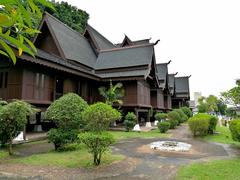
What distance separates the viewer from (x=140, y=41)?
3306 cm

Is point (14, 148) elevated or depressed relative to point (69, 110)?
depressed

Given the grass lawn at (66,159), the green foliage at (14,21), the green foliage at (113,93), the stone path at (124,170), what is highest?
the green foliage at (113,93)

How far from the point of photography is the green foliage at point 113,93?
718 inches

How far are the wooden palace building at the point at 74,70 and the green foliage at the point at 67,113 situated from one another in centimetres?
409

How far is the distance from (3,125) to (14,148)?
181 centimetres

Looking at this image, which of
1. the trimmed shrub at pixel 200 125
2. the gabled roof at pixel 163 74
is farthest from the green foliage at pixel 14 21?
the gabled roof at pixel 163 74

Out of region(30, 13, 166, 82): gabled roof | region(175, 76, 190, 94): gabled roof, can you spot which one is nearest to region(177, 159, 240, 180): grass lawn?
region(30, 13, 166, 82): gabled roof

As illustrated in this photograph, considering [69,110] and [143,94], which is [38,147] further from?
[143,94]

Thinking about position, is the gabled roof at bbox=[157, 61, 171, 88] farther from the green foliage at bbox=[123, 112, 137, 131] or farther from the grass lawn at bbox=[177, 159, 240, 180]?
the grass lawn at bbox=[177, 159, 240, 180]

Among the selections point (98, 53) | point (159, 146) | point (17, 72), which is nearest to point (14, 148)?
point (17, 72)

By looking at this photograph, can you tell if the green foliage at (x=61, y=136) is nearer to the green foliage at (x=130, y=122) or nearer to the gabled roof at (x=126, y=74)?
the green foliage at (x=130, y=122)

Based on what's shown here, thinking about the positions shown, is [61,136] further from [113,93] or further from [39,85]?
[113,93]

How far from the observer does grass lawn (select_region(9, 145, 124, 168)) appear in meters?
7.24

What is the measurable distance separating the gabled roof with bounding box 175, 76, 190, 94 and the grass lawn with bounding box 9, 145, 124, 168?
37.3 meters
